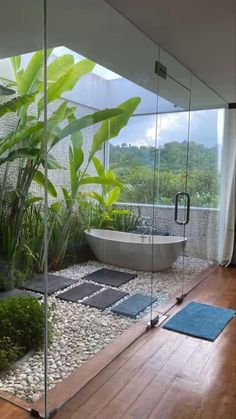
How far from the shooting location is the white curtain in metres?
4.94

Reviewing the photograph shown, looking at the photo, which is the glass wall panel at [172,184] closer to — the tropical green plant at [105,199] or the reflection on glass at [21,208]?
the tropical green plant at [105,199]

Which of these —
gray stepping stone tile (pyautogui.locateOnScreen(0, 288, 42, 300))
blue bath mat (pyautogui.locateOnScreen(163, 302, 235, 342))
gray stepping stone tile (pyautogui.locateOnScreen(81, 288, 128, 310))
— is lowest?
blue bath mat (pyautogui.locateOnScreen(163, 302, 235, 342))

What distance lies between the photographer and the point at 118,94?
3.04 meters

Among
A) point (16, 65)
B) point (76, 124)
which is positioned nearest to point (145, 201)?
point (76, 124)

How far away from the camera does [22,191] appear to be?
2234 millimetres

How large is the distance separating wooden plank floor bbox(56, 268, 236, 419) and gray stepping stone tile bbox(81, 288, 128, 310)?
0.51 meters

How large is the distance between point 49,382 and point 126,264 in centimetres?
171

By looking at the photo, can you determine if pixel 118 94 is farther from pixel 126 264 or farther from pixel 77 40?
pixel 126 264

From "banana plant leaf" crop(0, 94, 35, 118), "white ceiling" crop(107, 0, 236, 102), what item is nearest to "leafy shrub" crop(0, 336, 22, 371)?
"banana plant leaf" crop(0, 94, 35, 118)

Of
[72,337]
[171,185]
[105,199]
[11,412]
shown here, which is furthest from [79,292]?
[171,185]

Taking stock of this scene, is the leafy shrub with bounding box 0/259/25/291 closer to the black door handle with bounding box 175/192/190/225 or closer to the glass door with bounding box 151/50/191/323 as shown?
the glass door with bounding box 151/50/191/323

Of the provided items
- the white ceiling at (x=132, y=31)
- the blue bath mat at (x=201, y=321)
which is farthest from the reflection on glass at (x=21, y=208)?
the blue bath mat at (x=201, y=321)

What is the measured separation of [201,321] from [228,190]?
256 cm

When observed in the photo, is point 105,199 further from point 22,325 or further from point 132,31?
point 132,31
